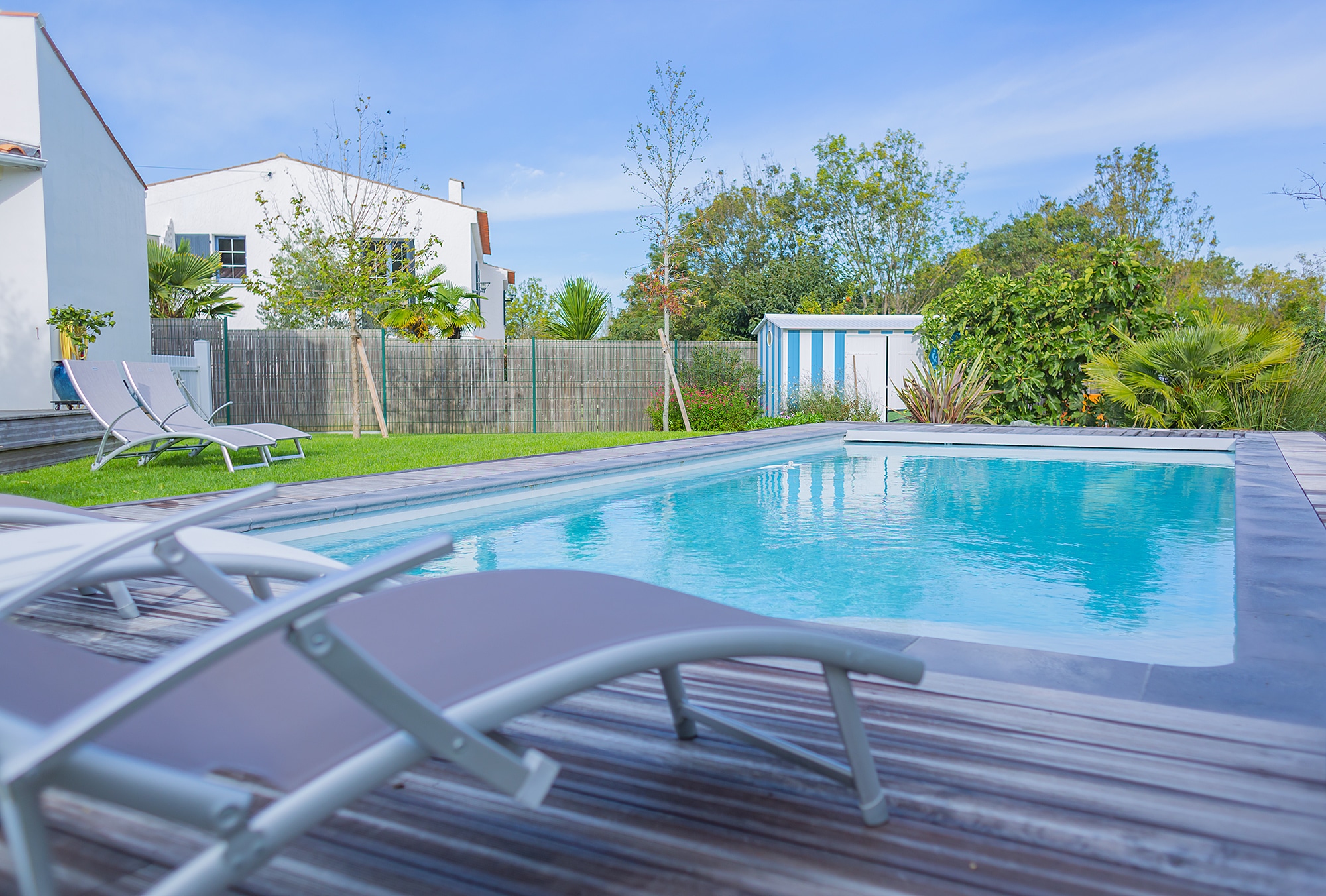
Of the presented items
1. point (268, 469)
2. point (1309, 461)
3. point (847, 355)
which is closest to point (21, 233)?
point (268, 469)

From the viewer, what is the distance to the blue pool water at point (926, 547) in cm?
430

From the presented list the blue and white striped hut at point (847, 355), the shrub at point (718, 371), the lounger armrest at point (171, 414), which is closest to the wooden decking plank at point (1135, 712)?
the lounger armrest at point (171, 414)

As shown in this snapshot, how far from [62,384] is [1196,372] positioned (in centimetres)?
1483

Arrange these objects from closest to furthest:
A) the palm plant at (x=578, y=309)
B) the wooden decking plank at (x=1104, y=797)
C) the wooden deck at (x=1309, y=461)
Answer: the wooden decking plank at (x=1104, y=797) → the wooden deck at (x=1309, y=461) → the palm plant at (x=578, y=309)

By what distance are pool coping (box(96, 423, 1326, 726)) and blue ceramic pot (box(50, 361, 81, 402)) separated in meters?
5.60

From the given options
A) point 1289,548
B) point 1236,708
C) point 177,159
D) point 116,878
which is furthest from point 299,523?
point 177,159

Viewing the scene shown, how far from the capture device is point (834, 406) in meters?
15.2

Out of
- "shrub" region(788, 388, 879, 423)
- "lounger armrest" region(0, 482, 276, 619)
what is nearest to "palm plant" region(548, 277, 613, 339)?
"shrub" region(788, 388, 879, 423)

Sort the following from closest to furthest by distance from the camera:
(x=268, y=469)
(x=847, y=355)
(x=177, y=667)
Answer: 1. (x=177, y=667)
2. (x=268, y=469)
3. (x=847, y=355)

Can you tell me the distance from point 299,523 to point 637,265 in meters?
Result: 21.9

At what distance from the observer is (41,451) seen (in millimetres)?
8281

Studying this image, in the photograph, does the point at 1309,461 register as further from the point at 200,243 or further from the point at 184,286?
the point at 200,243

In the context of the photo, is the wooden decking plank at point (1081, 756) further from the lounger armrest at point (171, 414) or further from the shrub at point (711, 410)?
the shrub at point (711, 410)

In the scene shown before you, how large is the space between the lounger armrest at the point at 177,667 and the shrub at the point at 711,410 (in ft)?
41.6
